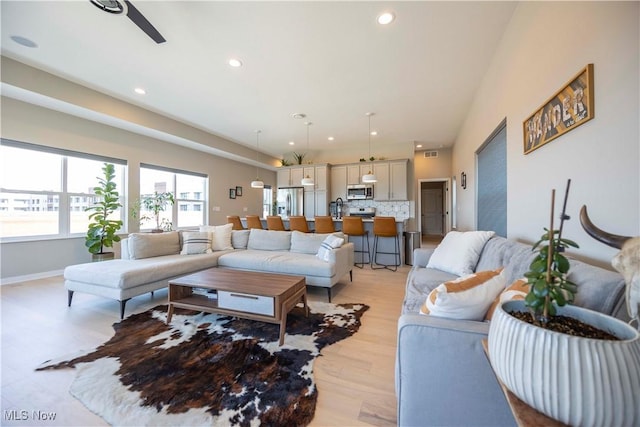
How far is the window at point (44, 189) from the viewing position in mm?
3633

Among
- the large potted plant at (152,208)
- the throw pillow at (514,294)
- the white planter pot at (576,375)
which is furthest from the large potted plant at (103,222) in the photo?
the white planter pot at (576,375)

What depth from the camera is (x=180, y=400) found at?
55.4 inches

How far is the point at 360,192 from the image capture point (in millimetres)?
6840

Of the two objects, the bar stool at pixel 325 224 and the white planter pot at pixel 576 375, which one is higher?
the bar stool at pixel 325 224

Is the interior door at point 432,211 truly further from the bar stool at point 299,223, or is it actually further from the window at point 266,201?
the bar stool at point 299,223

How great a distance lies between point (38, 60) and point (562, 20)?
540cm

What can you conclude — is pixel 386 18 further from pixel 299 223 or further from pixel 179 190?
pixel 179 190

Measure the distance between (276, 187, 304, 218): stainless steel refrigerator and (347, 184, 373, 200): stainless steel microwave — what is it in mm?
1488

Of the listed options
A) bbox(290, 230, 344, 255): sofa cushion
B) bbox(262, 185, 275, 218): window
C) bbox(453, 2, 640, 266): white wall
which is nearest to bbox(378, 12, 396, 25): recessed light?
bbox(453, 2, 640, 266): white wall

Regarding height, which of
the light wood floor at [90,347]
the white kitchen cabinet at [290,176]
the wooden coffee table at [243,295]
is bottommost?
the light wood floor at [90,347]

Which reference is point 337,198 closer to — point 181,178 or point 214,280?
point 181,178

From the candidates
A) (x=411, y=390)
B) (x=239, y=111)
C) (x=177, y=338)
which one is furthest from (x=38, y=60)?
(x=411, y=390)

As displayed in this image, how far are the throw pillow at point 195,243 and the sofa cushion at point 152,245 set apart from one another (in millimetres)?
128

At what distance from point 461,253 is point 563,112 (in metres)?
1.27
